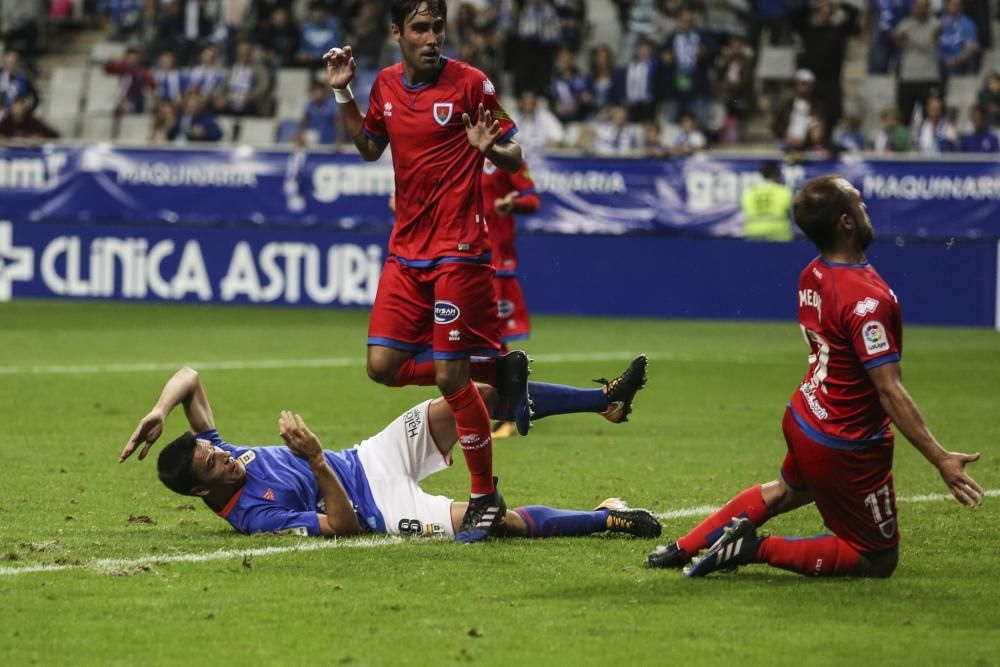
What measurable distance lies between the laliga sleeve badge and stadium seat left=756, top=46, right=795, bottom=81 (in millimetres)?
19589

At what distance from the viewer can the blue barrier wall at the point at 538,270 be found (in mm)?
21219

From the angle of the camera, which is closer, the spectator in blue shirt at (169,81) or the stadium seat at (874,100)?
the stadium seat at (874,100)

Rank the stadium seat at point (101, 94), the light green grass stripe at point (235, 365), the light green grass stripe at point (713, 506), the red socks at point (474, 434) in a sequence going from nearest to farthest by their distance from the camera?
→ the red socks at point (474, 434) < the light green grass stripe at point (713, 506) < the light green grass stripe at point (235, 365) < the stadium seat at point (101, 94)

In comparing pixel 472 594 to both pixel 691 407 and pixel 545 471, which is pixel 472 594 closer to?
pixel 545 471

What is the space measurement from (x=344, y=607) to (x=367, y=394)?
837 cm

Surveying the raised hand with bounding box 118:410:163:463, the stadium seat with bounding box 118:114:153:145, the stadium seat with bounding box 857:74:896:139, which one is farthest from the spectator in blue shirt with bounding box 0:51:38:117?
the raised hand with bounding box 118:410:163:463

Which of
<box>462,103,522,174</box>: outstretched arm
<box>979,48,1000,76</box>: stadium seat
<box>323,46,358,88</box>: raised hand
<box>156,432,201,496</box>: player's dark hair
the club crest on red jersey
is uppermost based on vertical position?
<box>979,48,1000,76</box>: stadium seat

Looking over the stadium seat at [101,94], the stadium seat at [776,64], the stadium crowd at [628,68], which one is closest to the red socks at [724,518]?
the stadium crowd at [628,68]

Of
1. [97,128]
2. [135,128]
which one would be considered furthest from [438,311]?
[97,128]

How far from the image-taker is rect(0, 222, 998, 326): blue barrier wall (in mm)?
21219

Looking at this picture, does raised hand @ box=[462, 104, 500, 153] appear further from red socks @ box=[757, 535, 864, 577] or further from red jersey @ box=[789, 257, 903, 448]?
red socks @ box=[757, 535, 864, 577]

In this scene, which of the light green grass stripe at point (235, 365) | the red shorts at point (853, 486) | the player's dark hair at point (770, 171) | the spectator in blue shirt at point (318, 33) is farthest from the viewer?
the spectator in blue shirt at point (318, 33)

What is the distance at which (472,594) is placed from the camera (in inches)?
260

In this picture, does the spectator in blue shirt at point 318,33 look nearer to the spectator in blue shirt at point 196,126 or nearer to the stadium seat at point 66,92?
the spectator in blue shirt at point 196,126
